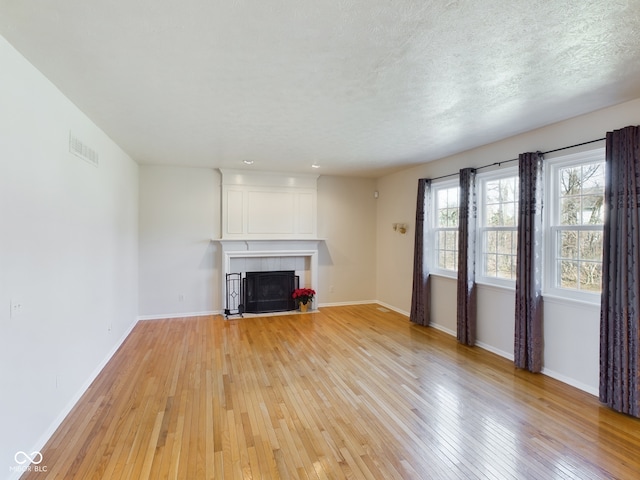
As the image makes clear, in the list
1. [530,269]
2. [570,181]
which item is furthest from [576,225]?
[530,269]

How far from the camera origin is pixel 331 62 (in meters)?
2.18

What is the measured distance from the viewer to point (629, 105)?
9.17ft

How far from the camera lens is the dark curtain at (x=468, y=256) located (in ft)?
14.4

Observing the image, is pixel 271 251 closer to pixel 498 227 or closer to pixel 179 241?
pixel 179 241

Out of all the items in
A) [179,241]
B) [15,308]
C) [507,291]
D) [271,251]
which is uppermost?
[179,241]

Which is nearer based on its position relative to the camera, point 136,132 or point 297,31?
point 297,31

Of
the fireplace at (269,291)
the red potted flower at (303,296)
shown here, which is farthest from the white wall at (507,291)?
the fireplace at (269,291)

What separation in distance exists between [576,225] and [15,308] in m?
4.71

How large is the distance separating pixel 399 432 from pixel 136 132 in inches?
159

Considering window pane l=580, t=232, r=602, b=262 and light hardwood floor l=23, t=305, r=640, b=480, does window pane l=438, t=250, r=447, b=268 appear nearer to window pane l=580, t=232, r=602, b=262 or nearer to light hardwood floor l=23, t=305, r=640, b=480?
light hardwood floor l=23, t=305, r=640, b=480

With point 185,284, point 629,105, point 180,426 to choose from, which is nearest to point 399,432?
point 180,426

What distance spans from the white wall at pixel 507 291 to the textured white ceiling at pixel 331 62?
Answer: 0.22 meters

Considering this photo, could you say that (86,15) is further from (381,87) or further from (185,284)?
(185,284)

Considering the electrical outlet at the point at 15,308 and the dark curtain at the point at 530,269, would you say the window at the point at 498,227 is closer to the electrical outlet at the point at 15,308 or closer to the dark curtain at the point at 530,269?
the dark curtain at the point at 530,269
